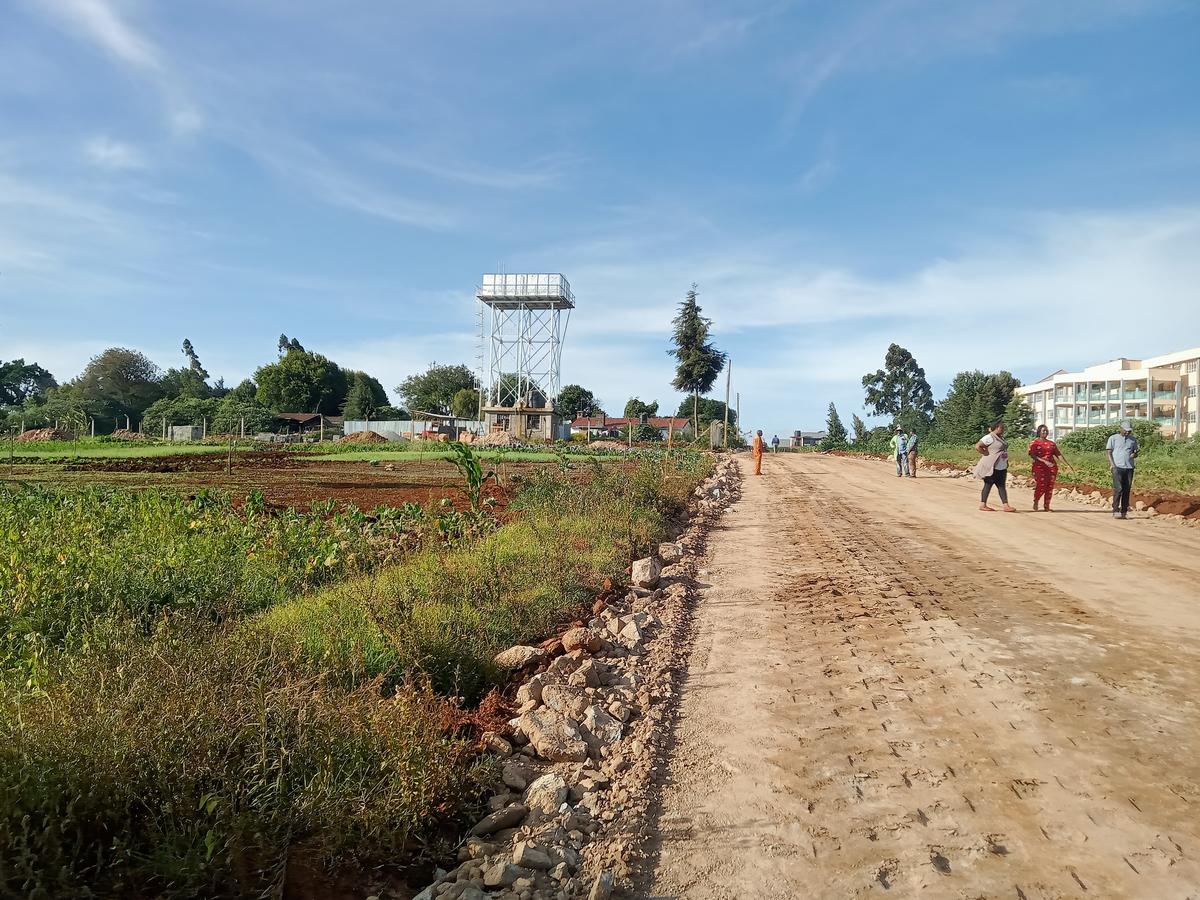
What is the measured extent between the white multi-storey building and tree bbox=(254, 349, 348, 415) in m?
75.6

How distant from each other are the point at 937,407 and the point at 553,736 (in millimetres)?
79134

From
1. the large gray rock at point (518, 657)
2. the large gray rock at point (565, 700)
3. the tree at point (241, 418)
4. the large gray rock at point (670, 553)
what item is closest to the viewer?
the large gray rock at point (565, 700)

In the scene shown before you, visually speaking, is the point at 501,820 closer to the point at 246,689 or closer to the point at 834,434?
the point at 246,689

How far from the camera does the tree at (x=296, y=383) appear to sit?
279 ft

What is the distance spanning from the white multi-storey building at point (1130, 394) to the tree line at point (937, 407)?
607cm

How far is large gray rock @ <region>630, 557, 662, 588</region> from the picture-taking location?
7.97 m

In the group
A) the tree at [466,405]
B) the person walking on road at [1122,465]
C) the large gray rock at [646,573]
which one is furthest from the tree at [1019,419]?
the tree at [466,405]

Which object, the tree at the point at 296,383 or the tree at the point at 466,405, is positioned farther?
the tree at the point at 466,405

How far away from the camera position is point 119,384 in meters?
87.9

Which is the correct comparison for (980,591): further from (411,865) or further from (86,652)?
(86,652)

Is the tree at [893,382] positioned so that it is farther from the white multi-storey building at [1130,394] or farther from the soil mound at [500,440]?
the soil mound at [500,440]

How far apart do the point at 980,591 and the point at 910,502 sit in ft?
31.4

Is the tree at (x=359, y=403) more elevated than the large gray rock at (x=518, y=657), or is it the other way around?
the tree at (x=359, y=403)

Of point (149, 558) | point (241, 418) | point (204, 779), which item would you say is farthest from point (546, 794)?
point (241, 418)
